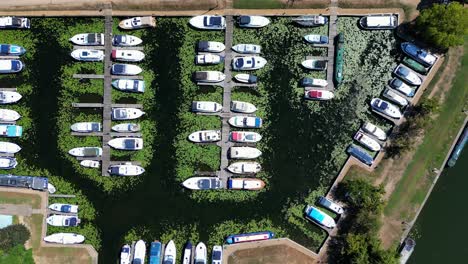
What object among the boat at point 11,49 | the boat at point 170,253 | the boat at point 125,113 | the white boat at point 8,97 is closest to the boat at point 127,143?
the boat at point 125,113

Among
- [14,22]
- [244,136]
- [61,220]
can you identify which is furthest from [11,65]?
[244,136]

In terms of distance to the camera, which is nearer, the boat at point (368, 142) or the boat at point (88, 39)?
the boat at point (368, 142)

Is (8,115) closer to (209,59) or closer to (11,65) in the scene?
(11,65)

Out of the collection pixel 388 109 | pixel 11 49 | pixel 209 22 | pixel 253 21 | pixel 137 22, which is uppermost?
pixel 253 21

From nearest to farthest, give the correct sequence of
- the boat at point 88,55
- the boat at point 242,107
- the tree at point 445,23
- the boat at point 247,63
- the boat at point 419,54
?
the tree at point 445,23
the boat at point 419,54
the boat at point 247,63
the boat at point 242,107
the boat at point 88,55

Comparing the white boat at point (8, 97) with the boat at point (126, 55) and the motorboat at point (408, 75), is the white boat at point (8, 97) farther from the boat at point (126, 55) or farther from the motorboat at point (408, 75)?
the motorboat at point (408, 75)

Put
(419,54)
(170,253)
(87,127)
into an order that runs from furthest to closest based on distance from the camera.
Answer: (87,127) < (170,253) < (419,54)

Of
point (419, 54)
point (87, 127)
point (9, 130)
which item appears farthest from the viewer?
point (9, 130)
